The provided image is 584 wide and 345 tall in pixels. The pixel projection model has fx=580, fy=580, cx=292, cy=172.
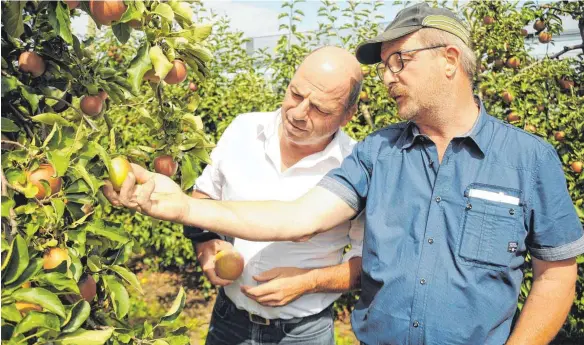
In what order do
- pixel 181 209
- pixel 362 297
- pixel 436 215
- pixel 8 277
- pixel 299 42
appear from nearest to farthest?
1. pixel 8 277
2. pixel 181 209
3. pixel 436 215
4. pixel 362 297
5. pixel 299 42

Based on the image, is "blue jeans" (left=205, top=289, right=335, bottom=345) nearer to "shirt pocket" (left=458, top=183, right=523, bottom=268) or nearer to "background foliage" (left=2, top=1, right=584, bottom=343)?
"shirt pocket" (left=458, top=183, right=523, bottom=268)

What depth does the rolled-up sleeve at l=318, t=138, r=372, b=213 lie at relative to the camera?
165 centimetres

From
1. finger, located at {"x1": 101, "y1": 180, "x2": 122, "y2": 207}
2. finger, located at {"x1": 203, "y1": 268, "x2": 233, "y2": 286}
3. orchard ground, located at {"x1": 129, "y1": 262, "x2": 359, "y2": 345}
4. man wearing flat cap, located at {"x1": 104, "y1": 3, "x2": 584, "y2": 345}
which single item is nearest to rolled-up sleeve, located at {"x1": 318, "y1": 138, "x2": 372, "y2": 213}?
man wearing flat cap, located at {"x1": 104, "y1": 3, "x2": 584, "y2": 345}

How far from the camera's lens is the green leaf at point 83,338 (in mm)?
978

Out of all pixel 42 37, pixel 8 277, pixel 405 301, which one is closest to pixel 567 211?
pixel 405 301

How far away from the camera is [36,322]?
905mm

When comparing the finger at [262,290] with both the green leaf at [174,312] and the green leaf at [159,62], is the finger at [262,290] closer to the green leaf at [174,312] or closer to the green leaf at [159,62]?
the green leaf at [174,312]

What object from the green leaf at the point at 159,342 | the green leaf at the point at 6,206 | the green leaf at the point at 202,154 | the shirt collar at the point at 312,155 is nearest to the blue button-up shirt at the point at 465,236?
the shirt collar at the point at 312,155

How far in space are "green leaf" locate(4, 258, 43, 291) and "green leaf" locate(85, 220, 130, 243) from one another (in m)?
0.24

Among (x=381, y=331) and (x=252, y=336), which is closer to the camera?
(x=381, y=331)

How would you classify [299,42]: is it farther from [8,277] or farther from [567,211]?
[8,277]

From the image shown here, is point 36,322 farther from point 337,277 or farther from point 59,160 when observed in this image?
point 337,277

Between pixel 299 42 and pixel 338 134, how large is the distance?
2.54 metres

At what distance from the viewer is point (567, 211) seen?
1467 millimetres
